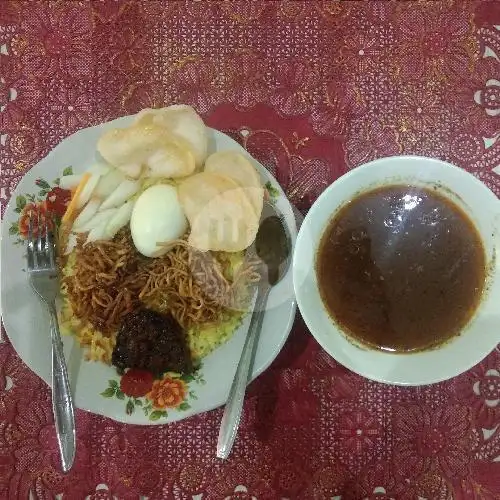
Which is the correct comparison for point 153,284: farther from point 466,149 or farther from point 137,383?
point 466,149

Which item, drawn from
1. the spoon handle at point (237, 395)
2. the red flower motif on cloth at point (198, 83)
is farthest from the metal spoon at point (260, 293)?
the red flower motif on cloth at point (198, 83)

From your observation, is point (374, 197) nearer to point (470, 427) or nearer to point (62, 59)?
point (470, 427)

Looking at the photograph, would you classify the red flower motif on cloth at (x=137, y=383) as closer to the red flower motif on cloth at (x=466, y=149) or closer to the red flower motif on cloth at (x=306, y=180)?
the red flower motif on cloth at (x=306, y=180)

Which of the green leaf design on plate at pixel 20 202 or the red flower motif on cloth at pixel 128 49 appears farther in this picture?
the red flower motif on cloth at pixel 128 49

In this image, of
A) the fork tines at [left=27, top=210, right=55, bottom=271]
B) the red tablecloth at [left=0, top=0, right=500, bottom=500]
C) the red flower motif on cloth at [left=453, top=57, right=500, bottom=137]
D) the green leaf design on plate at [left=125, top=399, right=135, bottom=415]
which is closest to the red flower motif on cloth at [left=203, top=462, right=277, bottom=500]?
the red tablecloth at [left=0, top=0, right=500, bottom=500]

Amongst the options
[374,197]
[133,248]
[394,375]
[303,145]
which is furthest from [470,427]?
[133,248]

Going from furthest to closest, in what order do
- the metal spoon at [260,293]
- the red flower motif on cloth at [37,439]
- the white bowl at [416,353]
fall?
the red flower motif on cloth at [37,439], the metal spoon at [260,293], the white bowl at [416,353]
